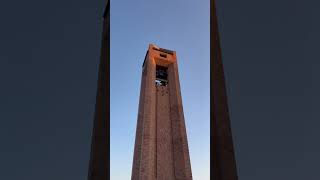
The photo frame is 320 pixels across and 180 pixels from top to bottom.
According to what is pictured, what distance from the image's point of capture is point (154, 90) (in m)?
20.7

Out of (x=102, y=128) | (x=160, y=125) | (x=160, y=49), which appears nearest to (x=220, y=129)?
(x=102, y=128)

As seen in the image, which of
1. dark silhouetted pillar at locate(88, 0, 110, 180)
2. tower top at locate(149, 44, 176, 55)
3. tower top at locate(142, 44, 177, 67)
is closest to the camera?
dark silhouetted pillar at locate(88, 0, 110, 180)

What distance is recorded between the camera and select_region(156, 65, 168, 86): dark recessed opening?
891 inches

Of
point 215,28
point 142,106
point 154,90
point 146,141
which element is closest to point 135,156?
point 146,141

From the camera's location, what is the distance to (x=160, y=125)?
1950cm

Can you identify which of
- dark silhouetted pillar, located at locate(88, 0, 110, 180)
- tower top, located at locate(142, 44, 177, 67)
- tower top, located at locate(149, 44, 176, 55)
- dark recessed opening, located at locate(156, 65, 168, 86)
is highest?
tower top, located at locate(149, 44, 176, 55)

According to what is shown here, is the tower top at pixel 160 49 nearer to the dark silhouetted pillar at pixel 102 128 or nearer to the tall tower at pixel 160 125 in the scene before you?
the tall tower at pixel 160 125

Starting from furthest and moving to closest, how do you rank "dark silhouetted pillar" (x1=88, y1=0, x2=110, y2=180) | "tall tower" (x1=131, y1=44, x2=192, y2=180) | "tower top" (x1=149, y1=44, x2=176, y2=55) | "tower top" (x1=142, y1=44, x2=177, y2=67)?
"tower top" (x1=149, y1=44, x2=176, y2=55)
"tower top" (x1=142, y1=44, x2=177, y2=67)
"tall tower" (x1=131, y1=44, x2=192, y2=180)
"dark silhouetted pillar" (x1=88, y1=0, x2=110, y2=180)

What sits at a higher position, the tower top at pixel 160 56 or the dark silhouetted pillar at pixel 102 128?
the tower top at pixel 160 56

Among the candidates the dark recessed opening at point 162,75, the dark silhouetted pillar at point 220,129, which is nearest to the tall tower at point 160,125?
the dark recessed opening at point 162,75

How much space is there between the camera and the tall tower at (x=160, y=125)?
56.7 ft

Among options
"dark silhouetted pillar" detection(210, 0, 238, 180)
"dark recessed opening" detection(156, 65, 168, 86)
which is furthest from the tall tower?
"dark silhouetted pillar" detection(210, 0, 238, 180)

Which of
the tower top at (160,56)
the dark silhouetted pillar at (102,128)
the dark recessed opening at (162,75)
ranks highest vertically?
the tower top at (160,56)

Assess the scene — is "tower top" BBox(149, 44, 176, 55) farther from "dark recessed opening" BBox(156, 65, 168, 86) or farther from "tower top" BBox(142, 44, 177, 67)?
"dark recessed opening" BBox(156, 65, 168, 86)
